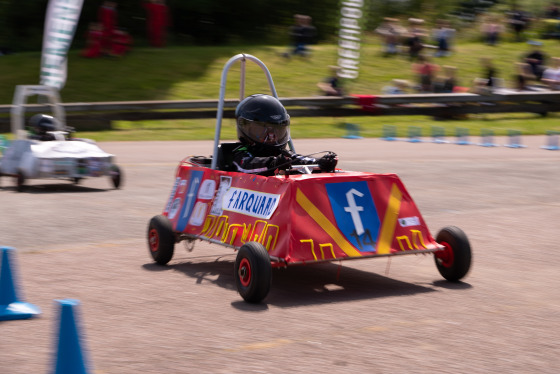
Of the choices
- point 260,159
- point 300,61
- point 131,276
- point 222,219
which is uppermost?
point 300,61

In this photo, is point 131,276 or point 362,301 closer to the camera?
point 362,301

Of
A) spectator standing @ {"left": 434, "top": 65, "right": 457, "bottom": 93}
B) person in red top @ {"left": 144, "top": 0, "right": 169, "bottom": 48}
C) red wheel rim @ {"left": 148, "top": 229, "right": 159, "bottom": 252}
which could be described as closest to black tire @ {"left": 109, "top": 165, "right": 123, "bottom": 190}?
red wheel rim @ {"left": 148, "top": 229, "right": 159, "bottom": 252}

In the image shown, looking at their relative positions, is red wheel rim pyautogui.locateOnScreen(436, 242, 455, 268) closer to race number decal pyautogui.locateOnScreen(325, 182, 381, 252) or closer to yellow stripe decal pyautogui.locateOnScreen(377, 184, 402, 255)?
yellow stripe decal pyautogui.locateOnScreen(377, 184, 402, 255)

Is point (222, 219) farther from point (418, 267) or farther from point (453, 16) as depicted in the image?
point (453, 16)

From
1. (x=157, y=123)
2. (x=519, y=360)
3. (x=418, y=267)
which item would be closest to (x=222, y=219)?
(x=418, y=267)

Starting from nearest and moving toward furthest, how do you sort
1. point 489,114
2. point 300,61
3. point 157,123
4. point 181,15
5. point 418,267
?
point 418,267
point 157,123
point 489,114
point 300,61
point 181,15

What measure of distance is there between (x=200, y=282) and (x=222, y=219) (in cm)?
60

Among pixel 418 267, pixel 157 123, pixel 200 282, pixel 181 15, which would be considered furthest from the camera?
pixel 181 15

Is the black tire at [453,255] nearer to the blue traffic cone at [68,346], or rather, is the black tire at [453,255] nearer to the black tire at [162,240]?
the black tire at [162,240]

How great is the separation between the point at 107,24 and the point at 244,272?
23432mm

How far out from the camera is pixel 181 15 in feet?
128

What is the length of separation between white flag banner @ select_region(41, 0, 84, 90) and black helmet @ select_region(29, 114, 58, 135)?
740cm

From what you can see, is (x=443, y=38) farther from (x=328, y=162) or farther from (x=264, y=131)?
(x=328, y=162)

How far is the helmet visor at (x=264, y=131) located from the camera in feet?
27.8
